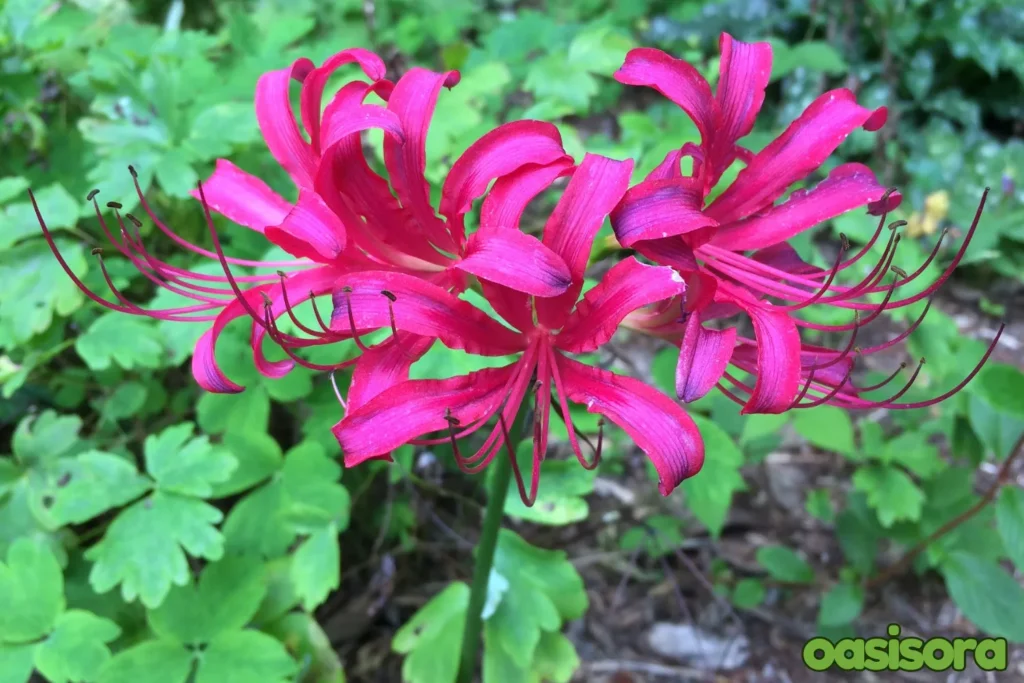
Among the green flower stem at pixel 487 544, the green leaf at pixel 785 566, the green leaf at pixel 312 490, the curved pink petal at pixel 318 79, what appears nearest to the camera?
the curved pink petal at pixel 318 79

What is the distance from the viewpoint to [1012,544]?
1446 mm

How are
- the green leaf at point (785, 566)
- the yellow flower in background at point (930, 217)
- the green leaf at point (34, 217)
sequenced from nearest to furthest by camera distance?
the green leaf at point (34, 217) < the green leaf at point (785, 566) < the yellow flower in background at point (930, 217)

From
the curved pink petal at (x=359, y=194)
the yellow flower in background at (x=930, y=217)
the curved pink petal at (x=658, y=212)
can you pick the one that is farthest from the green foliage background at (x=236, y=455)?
the yellow flower in background at (x=930, y=217)

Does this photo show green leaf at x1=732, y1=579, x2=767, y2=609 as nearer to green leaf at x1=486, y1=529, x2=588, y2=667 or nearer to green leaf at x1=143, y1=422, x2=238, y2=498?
green leaf at x1=486, y1=529, x2=588, y2=667

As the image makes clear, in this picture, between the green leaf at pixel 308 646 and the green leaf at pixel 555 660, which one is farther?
the green leaf at pixel 308 646

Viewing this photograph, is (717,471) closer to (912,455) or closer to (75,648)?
(912,455)

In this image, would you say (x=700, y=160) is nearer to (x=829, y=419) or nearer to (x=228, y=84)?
(x=829, y=419)

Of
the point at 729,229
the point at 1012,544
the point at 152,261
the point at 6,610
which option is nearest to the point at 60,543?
the point at 6,610

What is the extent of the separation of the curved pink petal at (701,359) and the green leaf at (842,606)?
1.36 meters

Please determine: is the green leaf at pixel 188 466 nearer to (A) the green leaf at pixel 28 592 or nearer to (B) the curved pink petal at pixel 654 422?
(A) the green leaf at pixel 28 592

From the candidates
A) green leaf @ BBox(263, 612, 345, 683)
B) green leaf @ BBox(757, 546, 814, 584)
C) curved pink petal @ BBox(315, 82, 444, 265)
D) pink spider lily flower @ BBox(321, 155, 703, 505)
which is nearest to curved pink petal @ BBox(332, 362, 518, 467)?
pink spider lily flower @ BBox(321, 155, 703, 505)

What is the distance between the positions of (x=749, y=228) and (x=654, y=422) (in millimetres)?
374

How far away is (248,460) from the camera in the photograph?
1.65 m

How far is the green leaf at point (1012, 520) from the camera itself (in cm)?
144
